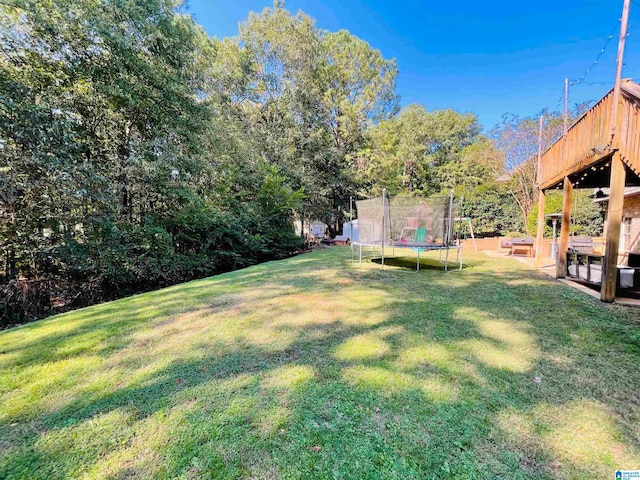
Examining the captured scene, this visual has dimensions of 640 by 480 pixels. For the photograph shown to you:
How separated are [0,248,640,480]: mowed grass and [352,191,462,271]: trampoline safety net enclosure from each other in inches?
126

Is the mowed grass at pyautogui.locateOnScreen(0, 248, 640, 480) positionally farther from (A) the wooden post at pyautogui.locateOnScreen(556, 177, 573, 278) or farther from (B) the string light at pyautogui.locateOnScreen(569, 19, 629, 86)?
(B) the string light at pyautogui.locateOnScreen(569, 19, 629, 86)

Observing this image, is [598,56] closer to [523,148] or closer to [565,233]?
[565,233]

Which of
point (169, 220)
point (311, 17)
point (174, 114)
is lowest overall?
point (169, 220)

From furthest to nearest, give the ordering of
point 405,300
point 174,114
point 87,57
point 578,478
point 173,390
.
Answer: point 174,114, point 87,57, point 405,300, point 173,390, point 578,478

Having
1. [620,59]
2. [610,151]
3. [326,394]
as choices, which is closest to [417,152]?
[620,59]

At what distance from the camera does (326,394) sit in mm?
1968

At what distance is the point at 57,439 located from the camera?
1592 mm

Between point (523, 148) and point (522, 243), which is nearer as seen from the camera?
point (522, 243)

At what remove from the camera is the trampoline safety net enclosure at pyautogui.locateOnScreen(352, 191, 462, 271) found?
22.1 ft

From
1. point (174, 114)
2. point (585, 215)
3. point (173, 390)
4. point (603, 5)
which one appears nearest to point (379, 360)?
point (173, 390)

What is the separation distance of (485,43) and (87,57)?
1814 centimetres

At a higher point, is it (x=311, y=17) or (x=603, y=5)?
(x=311, y=17)

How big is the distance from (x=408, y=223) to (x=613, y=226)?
12.6 feet

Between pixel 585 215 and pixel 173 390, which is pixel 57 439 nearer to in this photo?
pixel 173 390
